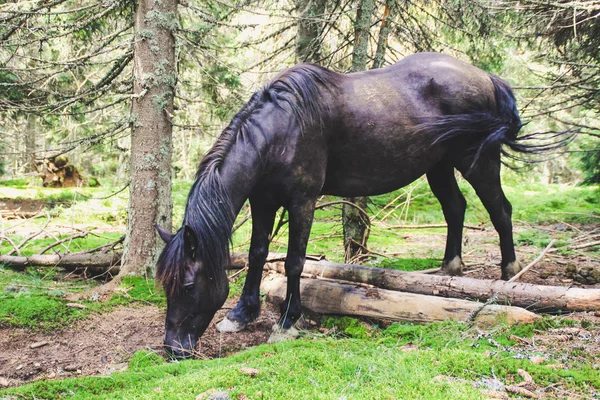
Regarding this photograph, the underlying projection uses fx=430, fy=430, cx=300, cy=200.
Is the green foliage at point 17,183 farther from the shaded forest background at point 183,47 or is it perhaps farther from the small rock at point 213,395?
the small rock at point 213,395

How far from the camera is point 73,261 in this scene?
584cm

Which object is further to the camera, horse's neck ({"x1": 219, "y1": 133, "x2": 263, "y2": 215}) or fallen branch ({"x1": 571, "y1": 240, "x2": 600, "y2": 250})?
fallen branch ({"x1": 571, "y1": 240, "x2": 600, "y2": 250})

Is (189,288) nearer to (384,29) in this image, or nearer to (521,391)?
(521,391)

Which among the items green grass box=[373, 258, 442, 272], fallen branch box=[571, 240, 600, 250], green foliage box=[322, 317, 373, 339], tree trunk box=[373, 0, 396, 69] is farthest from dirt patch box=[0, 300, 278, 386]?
fallen branch box=[571, 240, 600, 250]

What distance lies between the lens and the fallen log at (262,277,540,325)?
3.45 m

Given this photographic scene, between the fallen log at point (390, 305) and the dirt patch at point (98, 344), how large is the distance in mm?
499

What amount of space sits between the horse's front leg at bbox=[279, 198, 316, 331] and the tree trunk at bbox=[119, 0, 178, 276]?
204 centimetres

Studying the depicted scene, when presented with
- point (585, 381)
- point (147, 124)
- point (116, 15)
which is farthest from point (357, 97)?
point (116, 15)

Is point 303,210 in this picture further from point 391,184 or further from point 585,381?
point 585,381

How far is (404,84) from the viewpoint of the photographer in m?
4.41

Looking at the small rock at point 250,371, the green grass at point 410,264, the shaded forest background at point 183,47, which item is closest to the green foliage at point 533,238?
the shaded forest background at point 183,47

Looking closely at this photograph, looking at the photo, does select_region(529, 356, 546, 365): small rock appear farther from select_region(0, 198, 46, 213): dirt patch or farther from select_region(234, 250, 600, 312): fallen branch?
select_region(0, 198, 46, 213): dirt patch

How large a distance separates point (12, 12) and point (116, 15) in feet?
4.80

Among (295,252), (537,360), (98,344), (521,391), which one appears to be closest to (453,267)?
(295,252)
